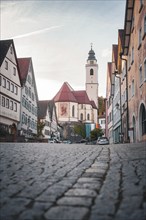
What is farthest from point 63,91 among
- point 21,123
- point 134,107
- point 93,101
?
point 134,107

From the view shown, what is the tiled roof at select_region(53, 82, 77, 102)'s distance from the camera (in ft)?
336

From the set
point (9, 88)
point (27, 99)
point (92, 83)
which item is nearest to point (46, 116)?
point (27, 99)

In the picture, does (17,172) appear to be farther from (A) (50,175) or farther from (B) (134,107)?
(B) (134,107)

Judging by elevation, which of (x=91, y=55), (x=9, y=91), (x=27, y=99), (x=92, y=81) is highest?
(x=91, y=55)

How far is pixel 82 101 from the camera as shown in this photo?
10712 centimetres

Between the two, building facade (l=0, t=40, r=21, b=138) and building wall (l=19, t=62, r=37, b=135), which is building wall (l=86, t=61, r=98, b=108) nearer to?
building wall (l=19, t=62, r=37, b=135)

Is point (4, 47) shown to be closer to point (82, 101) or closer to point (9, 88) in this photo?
point (9, 88)

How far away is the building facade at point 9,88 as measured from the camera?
41.2m

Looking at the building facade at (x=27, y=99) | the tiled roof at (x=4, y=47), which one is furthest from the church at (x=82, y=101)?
the tiled roof at (x=4, y=47)

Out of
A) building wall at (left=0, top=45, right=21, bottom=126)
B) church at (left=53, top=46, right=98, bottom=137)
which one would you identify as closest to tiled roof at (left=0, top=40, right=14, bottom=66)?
building wall at (left=0, top=45, right=21, bottom=126)

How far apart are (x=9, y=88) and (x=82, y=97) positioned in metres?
66.2

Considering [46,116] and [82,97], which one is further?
[82,97]

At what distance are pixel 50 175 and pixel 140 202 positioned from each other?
7.06 ft

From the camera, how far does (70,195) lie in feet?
12.4
